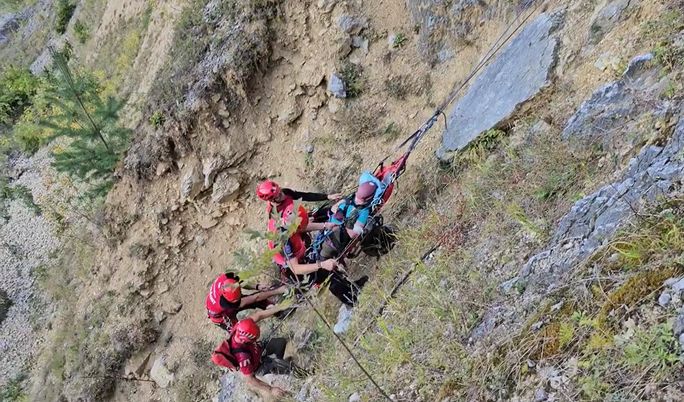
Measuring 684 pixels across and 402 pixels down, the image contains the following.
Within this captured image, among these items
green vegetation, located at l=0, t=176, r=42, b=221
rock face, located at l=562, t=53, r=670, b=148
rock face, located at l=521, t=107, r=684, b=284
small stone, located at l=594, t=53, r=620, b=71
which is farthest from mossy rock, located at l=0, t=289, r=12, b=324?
small stone, located at l=594, t=53, r=620, b=71

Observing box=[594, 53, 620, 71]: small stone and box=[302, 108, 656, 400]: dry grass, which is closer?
box=[302, 108, 656, 400]: dry grass

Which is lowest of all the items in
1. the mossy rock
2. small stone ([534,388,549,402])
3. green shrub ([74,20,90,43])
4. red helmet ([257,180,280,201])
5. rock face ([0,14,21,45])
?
small stone ([534,388,549,402])

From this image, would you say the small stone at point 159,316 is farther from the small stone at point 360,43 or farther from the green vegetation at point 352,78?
the small stone at point 360,43

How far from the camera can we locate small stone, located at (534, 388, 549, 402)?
2.75m

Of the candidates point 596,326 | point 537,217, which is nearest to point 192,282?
point 537,217

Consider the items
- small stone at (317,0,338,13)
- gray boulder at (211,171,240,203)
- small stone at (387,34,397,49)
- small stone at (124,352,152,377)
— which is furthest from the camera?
small stone at (124,352,152,377)

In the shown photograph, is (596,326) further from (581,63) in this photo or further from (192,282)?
(192,282)

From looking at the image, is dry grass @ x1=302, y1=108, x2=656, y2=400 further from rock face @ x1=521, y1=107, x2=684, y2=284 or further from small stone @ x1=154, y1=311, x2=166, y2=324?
small stone @ x1=154, y1=311, x2=166, y2=324

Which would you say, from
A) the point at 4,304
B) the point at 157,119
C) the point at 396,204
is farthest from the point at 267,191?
the point at 4,304

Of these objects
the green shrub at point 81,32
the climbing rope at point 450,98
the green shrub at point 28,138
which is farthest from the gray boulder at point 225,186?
the green shrub at point 81,32

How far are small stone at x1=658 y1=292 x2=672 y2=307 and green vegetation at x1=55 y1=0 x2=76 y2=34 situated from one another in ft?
75.9

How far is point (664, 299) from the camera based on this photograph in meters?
2.50

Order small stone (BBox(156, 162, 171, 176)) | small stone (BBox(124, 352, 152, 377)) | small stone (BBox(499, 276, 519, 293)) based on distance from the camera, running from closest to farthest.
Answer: small stone (BBox(499, 276, 519, 293)), small stone (BBox(124, 352, 152, 377)), small stone (BBox(156, 162, 171, 176))

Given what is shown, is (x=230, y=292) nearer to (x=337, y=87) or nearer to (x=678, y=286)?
(x=337, y=87)
